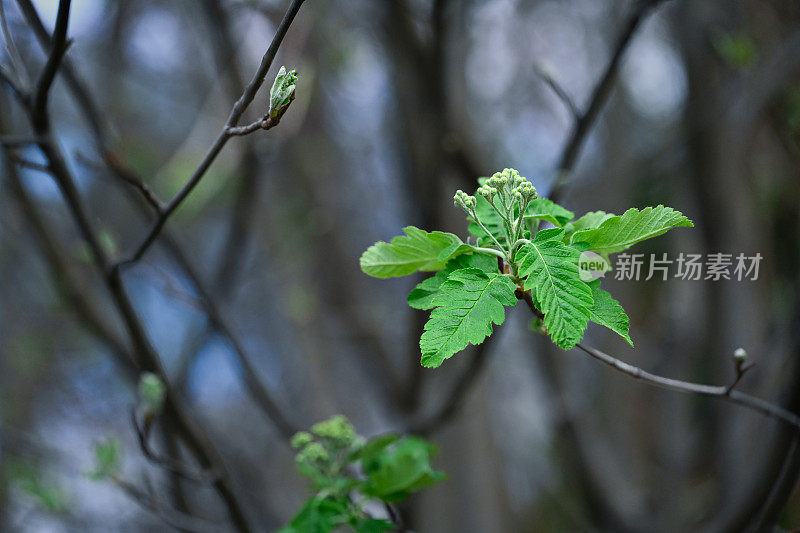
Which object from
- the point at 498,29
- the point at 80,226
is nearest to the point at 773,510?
the point at 80,226

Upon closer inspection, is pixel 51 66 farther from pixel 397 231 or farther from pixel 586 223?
pixel 397 231

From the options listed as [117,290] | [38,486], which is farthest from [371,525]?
[38,486]

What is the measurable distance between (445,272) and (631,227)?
27cm

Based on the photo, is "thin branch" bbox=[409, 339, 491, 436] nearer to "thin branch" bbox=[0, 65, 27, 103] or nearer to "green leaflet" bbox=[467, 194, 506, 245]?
"green leaflet" bbox=[467, 194, 506, 245]

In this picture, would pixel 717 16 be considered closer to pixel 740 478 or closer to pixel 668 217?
pixel 740 478

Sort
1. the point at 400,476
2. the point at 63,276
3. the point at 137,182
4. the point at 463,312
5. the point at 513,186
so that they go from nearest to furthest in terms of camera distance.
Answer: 1. the point at 463,312
2. the point at 513,186
3. the point at 137,182
4. the point at 400,476
5. the point at 63,276

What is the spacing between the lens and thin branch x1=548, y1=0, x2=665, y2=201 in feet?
5.43

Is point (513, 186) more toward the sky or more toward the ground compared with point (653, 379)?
more toward the sky

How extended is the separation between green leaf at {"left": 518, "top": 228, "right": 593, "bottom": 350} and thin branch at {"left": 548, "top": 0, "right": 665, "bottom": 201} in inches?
A: 41.8

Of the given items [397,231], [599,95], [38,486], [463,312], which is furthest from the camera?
[397,231]

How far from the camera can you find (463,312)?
794 mm

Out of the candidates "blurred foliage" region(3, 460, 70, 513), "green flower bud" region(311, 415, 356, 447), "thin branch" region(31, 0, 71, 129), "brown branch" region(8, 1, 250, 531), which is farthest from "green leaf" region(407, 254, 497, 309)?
"blurred foliage" region(3, 460, 70, 513)

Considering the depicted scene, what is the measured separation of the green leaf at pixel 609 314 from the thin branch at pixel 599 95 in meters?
1.03

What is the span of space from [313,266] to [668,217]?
320 centimetres
